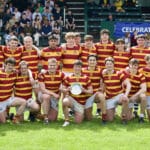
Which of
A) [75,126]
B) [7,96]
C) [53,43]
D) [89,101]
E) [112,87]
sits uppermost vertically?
[53,43]

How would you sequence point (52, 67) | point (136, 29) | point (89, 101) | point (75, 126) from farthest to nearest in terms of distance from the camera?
point (136, 29)
point (89, 101)
point (52, 67)
point (75, 126)

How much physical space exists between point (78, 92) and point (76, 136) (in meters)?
1.26

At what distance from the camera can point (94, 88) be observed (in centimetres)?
1095

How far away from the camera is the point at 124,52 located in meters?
11.9

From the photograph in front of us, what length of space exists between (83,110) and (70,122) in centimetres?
35

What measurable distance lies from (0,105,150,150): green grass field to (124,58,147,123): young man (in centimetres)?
36

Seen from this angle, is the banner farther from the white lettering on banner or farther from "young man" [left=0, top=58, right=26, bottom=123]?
"young man" [left=0, top=58, right=26, bottom=123]

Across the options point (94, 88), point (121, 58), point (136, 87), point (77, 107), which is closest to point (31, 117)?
point (77, 107)

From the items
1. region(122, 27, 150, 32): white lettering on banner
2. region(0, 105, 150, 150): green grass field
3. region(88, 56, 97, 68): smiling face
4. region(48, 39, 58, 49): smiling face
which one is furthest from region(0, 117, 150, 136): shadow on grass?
region(122, 27, 150, 32): white lettering on banner

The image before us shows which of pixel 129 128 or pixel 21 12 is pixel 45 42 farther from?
pixel 129 128

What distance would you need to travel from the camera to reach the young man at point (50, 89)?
10602mm

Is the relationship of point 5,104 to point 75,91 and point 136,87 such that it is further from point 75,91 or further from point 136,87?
point 136,87

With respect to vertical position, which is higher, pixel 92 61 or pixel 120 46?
pixel 120 46

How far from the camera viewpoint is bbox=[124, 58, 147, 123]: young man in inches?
421
